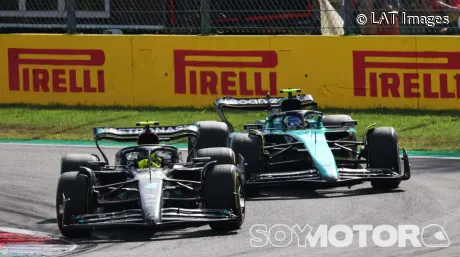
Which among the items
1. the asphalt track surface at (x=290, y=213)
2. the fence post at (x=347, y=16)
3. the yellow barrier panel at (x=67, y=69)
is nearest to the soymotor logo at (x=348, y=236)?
the asphalt track surface at (x=290, y=213)

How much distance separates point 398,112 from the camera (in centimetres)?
1823

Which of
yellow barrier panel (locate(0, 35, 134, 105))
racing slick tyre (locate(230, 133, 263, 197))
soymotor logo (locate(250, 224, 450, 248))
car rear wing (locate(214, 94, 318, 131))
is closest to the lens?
soymotor logo (locate(250, 224, 450, 248))

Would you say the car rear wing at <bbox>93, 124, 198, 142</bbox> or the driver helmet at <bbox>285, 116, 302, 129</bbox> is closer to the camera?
the car rear wing at <bbox>93, 124, 198, 142</bbox>

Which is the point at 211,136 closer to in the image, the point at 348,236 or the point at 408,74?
the point at 348,236

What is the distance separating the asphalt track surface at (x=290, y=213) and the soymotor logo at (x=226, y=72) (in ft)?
15.4

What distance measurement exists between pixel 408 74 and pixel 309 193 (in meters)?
6.22

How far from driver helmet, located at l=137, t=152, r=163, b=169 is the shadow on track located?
1.33m

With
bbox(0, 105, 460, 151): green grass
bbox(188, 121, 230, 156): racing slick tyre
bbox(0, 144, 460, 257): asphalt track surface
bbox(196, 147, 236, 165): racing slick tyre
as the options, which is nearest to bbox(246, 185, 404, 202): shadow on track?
bbox(0, 144, 460, 257): asphalt track surface

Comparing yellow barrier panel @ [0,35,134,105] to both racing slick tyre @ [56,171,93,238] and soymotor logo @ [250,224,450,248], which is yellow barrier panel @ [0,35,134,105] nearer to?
racing slick tyre @ [56,171,93,238]

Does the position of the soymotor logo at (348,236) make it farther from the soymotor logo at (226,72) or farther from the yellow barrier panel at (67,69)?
the yellow barrier panel at (67,69)

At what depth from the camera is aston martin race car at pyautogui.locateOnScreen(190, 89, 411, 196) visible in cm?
1214

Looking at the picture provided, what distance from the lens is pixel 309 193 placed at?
12.4 m

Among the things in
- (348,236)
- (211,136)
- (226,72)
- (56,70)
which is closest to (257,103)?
(211,136)

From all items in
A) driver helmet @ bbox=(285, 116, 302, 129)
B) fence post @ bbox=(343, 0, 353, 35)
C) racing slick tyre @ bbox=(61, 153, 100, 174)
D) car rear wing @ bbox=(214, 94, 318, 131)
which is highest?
fence post @ bbox=(343, 0, 353, 35)
